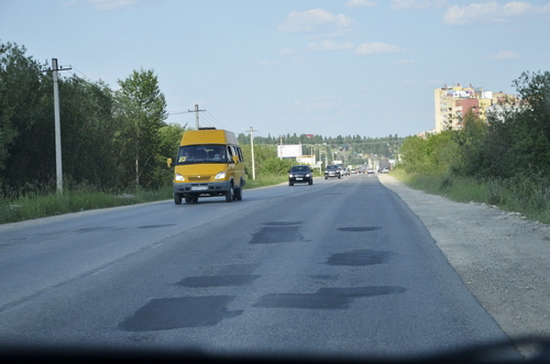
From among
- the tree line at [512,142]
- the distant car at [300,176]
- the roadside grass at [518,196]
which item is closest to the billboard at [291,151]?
the distant car at [300,176]

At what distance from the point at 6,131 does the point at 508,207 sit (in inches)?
896

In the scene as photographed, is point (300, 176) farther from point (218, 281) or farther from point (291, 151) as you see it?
point (291, 151)

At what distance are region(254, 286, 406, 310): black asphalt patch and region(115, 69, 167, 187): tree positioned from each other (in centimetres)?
4381

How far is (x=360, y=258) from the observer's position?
11562mm

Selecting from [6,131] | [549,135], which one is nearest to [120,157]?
[6,131]

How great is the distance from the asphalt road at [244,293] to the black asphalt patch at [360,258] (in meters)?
0.03

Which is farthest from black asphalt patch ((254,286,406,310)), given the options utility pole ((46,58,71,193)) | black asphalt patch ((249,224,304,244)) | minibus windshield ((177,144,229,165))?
utility pole ((46,58,71,193))

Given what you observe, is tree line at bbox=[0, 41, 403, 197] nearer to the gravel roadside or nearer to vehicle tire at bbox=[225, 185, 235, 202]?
vehicle tire at bbox=[225, 185, 235, 202]

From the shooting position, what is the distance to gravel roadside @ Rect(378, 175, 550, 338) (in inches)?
287

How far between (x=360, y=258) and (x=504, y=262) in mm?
2015

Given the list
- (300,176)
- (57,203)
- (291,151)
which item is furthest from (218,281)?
(291,151)

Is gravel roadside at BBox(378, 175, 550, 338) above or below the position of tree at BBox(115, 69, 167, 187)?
below

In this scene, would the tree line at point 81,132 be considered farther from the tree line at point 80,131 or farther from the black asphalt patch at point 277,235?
the black asphalt patch at point 277,235

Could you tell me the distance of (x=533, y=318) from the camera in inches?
278
